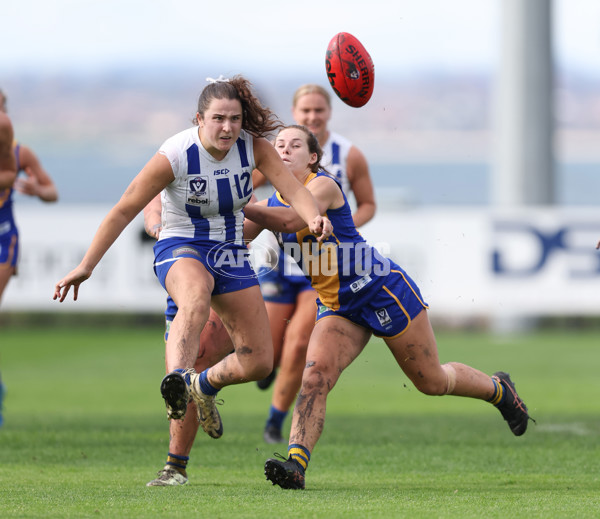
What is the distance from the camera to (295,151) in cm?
584

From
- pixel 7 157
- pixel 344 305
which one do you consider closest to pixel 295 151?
pixel 344 305

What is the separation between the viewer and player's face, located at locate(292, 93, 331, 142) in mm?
7336

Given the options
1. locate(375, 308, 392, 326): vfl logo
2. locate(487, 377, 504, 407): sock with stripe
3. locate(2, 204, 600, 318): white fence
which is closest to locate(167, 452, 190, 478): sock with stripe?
locate(375, 308, 392, 326): vfl logo

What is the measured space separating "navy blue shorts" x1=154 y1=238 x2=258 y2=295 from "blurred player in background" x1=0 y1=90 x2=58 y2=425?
2.47 meters

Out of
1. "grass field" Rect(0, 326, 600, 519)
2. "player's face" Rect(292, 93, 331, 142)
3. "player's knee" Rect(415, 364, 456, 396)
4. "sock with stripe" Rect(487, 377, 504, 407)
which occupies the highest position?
"player's face" Rect(292, 93, 331, 142)

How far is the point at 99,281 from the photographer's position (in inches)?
714

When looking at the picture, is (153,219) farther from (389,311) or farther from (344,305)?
(389,311)

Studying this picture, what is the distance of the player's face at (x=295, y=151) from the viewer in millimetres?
5840

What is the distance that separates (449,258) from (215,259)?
12.7 metres

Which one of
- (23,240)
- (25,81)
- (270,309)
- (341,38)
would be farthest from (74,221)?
(25,81)

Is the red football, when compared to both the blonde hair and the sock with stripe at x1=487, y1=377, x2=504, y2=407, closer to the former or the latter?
the blonde hair

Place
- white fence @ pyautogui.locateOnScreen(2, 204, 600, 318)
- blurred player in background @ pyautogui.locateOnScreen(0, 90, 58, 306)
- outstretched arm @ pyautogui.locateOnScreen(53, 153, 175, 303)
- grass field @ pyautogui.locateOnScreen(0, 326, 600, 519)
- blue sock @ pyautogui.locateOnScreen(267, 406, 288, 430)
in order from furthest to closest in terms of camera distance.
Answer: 1. white fence @ pyautogui.locateOnScreen(2, 204, 600, 318)
2. blurred player in background @ pyautogui.locateOnScreen(0, 90, 58, 306)
3. blue sock @ pyautogui.locateOnScreen(267, 406, 288, 430)
4. outstretched arm @ pyautogui.locateOnScreen(53, 153, 175, 303)
5. grass field @ pyautogui.locateOnScreen(0, 326, 600, 519)

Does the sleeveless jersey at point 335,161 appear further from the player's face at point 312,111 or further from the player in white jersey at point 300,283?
the player's face at point 312,111

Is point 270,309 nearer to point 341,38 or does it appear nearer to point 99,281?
point 341,38
